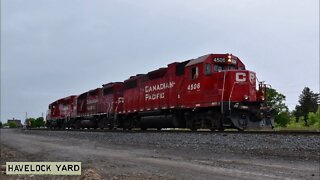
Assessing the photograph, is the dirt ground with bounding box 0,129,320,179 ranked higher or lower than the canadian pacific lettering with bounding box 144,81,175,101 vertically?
lower

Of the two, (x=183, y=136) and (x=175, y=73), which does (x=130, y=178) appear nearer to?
(x=183, y=136)

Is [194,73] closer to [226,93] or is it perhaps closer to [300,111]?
[226,93]

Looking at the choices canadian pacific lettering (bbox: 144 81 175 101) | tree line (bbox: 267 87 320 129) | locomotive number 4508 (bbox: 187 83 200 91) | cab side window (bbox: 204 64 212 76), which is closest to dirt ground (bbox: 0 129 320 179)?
cab side window (bbox: 204 64 212 76)

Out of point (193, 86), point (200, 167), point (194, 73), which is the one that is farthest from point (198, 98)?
point (200, 167)

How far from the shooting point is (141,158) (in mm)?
11273

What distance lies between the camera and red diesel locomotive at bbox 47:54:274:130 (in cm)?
1797

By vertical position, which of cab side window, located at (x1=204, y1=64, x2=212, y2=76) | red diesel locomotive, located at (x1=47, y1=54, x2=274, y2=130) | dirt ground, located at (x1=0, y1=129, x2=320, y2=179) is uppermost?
cab side window, located at (x1=204, y1=64, x2=212, y2=76)

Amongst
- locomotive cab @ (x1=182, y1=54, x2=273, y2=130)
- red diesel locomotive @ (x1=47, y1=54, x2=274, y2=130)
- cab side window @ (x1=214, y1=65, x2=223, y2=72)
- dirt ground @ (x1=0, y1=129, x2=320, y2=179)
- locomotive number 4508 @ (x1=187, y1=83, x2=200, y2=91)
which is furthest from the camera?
locomotive number 4508 @ (x1=187, y1=83, x2=200, y2=91)

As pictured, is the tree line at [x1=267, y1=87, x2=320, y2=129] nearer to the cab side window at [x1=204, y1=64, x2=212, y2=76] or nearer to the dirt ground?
the cab side window at [x1=204, y1=64, x2=212, y2=76]

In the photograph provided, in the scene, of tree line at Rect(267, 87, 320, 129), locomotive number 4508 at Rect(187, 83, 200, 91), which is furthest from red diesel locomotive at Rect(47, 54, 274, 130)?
tree line at Rect(267, 87, 320, 129)

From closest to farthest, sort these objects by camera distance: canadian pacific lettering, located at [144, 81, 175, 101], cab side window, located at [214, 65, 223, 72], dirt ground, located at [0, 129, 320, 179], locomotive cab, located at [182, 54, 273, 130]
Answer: dirt ground, located at [0, 129, 320, 179]
locomotive cab, located at [182, 54, 273, 130]
cab side window, located at [214, 65, 223, 72]
canadian pacific lettering, located at [144, 81, 175, 101]

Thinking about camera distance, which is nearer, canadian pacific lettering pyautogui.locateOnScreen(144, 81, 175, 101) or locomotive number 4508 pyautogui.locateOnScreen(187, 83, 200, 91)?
locomotive number 4508 pyautogui.locateOnScreen(187, 83, 200, 91)

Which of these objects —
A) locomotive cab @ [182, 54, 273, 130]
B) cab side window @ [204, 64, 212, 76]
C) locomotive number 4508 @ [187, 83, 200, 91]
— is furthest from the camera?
locomotive number 4508 @ [187, 83, 200, 91]

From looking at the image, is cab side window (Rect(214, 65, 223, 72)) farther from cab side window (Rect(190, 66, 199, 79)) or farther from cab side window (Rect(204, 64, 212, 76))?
cab side window (Rect(190, 66, 199, 79))
